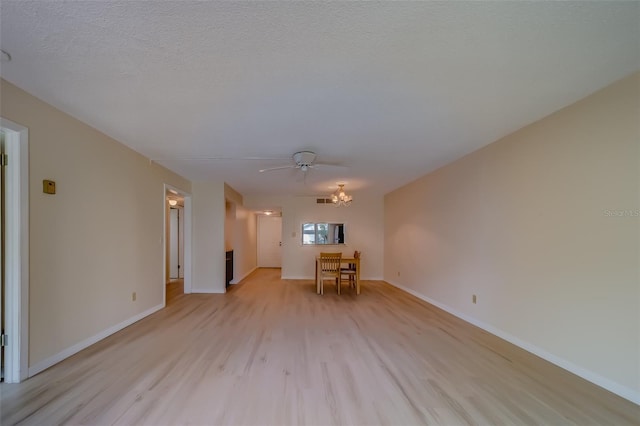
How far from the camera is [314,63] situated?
171 cm

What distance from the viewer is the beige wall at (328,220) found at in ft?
23.7

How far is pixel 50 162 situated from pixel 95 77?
1.11m

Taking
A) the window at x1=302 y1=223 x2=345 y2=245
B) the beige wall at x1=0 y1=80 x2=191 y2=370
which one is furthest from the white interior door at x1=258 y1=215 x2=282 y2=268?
the beige wall at x1=0 y1=80 x2=191 y2=370

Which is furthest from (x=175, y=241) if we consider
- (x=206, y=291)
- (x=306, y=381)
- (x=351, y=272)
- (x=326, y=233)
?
(x=306, y=381)

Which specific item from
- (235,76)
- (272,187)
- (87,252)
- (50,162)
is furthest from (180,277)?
(235,76)

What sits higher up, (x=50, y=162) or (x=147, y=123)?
(x=147, y=123)

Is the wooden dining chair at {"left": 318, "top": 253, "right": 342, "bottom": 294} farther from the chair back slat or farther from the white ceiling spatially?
the white ceiling

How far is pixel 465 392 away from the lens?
2023 mm

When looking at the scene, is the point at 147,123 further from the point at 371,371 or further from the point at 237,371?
the point at 371,371

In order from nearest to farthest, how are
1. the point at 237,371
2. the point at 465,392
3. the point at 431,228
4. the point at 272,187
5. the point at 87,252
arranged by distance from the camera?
1. the point at 465,392
2. the point at 237,371
3. the point at 87,252
4. the point at 431,228
5. the point at 272,187

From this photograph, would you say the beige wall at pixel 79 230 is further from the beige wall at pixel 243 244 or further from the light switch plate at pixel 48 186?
the beige wall at pixel 243 244

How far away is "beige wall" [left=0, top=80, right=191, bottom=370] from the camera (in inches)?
87.1

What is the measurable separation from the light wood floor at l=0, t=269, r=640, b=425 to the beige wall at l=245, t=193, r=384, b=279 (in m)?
3.65

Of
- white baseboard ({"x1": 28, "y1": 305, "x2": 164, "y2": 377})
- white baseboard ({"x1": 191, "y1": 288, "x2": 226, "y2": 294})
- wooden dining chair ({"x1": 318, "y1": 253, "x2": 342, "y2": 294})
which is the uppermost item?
wooden dining chair ({"x1": 318, "y1": 253, "x2": 342, "y2": 294})
